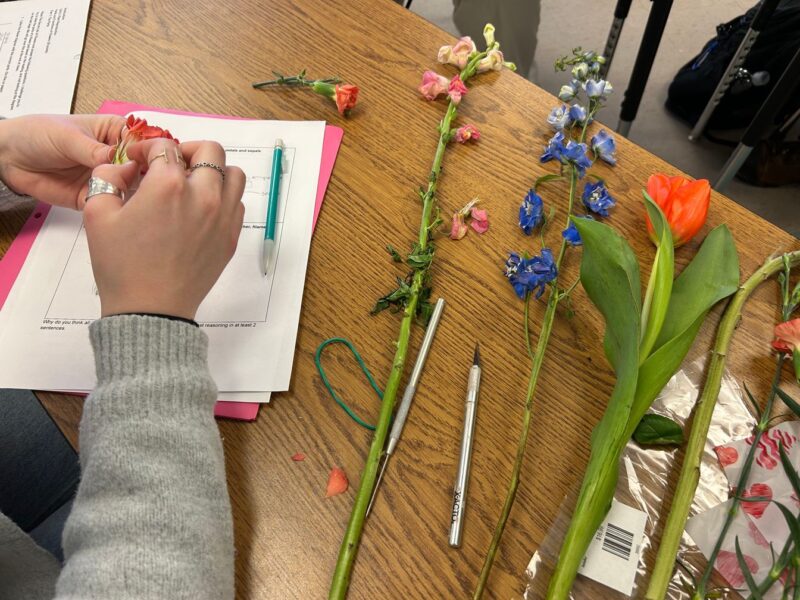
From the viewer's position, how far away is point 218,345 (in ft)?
1.75

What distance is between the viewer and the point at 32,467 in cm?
66

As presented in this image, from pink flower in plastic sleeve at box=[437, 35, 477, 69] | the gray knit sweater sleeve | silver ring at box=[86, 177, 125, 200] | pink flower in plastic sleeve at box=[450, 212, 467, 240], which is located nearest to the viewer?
the gray knit sweater sleeve

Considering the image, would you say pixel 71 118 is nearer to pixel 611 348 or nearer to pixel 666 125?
pixel 611 348

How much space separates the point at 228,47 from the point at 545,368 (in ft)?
1.96

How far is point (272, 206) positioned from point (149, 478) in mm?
311

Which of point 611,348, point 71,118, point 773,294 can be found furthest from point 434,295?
point 71,118

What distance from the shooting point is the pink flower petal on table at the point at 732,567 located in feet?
1.39

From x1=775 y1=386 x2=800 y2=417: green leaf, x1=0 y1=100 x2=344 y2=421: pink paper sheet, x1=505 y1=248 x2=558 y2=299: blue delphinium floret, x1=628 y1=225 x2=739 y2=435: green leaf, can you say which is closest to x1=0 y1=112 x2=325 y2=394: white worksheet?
x1=0 y1=100 x2=344 y2=421: pink paper sheet

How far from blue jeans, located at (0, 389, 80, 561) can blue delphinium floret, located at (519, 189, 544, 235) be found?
1.89 ft

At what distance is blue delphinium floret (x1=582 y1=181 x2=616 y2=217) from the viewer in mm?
583

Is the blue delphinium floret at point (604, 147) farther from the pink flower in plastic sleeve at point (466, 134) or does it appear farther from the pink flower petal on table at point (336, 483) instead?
the pink flower petal on table at point (336, 483)

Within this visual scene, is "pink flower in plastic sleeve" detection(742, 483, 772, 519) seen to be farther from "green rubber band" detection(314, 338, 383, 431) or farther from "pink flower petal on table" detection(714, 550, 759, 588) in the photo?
"green rubber band" detection(314, 338, 383, 431)

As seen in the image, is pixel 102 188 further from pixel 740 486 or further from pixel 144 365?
pixel 740 486

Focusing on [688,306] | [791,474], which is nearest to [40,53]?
[688,306]
